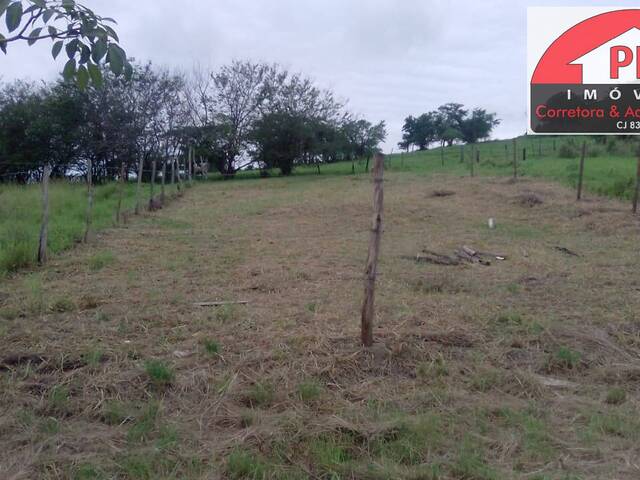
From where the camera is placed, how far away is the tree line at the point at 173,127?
26359 millimetres

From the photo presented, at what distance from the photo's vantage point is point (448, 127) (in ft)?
190

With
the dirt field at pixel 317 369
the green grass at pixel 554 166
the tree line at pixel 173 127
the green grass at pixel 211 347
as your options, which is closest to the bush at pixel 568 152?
the green grass at pixel 554 166

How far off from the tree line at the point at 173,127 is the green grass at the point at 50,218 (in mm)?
10074

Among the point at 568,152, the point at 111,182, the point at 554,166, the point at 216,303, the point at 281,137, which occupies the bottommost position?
the point at 216,303

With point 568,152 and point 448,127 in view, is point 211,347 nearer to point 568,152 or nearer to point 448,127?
point 568,152

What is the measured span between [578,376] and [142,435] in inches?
107

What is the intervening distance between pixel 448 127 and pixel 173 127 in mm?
33868

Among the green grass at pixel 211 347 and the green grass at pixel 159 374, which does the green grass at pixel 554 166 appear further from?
the green grass at pixel 159 374

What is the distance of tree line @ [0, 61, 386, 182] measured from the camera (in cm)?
2636

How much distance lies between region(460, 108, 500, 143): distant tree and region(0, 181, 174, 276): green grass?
149ft

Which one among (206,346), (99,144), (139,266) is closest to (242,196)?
(99,144)

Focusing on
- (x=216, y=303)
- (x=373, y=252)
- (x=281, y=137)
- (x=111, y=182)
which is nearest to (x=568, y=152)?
(x=281, y=137)

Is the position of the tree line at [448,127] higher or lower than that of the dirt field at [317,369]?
higher

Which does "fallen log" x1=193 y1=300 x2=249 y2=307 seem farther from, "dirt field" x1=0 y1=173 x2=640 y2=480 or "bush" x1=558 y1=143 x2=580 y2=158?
"bush" x1=558 y1=143 x2=580 y2=158
